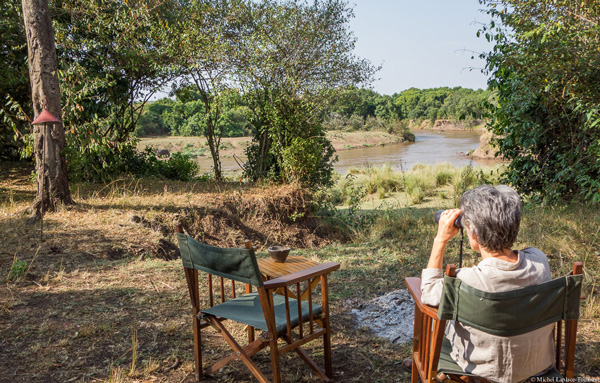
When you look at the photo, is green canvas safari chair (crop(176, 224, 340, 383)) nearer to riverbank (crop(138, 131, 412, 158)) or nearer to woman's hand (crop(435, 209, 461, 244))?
woman's hand (crop(435, 209, 461, 244))

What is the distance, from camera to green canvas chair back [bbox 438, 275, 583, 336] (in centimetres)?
165

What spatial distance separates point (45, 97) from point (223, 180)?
15.2 ft

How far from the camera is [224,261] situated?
2.28 metres

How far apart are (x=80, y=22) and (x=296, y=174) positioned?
517 cm

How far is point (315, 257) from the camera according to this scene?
5.75 meters

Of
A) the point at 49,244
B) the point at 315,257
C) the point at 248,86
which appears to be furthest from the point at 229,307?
the point at 248,86

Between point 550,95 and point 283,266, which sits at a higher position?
point 550,95

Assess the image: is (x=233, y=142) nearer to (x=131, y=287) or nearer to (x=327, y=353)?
(x=131, y=287)

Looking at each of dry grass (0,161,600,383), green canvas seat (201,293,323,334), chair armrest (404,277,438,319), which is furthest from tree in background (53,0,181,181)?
chair armrest (404,277,438,319)

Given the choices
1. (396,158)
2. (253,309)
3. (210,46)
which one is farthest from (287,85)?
(396,158)

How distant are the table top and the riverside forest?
604mm

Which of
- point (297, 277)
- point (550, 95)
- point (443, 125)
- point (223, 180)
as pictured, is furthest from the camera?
Result: point (443, 125)

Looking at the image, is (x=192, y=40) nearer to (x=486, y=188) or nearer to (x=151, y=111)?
(x=486, y=188)

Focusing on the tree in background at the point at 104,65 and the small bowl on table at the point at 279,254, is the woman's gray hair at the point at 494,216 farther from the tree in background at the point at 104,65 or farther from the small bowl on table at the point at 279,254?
the tree in background at the point at 104,65
